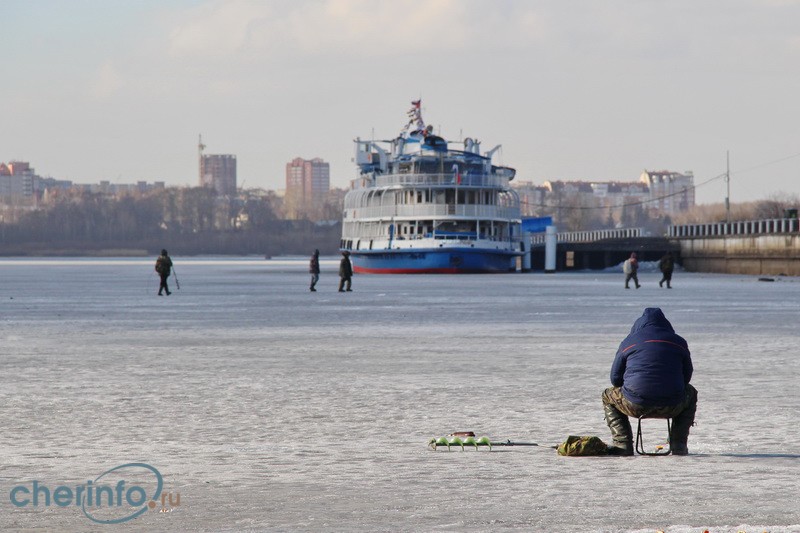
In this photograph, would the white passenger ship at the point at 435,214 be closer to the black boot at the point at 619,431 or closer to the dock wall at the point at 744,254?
the dock wall at the point at 744,254

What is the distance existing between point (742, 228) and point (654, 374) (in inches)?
3550

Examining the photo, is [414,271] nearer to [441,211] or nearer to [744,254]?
[441,211]

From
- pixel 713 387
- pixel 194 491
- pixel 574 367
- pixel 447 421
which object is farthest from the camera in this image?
pixel 574 367

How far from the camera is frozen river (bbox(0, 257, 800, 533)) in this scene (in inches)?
342

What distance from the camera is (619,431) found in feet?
36.2

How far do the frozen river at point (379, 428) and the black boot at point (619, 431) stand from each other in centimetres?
16

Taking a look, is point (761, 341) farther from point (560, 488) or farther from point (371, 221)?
point (371, 221)

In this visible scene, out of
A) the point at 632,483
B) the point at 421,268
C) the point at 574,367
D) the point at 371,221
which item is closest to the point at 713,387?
the point at 574,367

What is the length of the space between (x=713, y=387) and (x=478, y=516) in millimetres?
8059

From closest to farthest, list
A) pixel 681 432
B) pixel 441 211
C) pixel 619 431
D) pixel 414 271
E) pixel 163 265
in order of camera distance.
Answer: pixel 681 432
pixel 619 431
pixel 163 265
pixel 414 271
pixel 441 211

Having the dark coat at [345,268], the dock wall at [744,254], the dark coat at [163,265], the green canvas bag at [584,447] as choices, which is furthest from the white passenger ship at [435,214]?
the green canvas bag at [584,447]

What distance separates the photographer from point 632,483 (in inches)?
382

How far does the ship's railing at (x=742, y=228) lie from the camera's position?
82.4 metres

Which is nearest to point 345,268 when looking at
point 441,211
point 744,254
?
point 441,211
